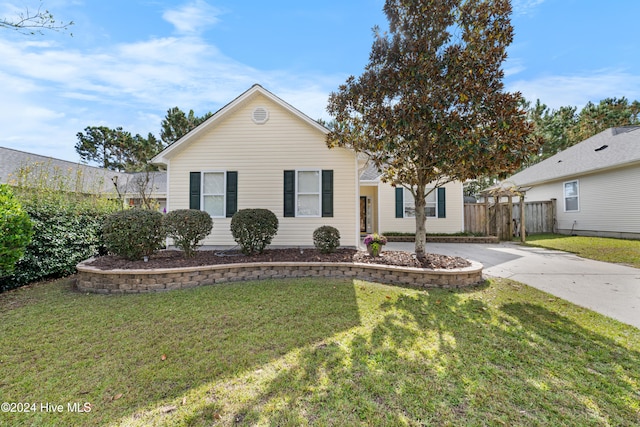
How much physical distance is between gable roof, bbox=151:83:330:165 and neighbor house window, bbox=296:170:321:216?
61.5 inches

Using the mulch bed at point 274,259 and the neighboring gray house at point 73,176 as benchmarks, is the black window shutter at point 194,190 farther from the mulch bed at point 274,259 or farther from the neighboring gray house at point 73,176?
the neighboring gray house at point 73,176

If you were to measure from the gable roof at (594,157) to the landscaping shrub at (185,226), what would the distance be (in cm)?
1628

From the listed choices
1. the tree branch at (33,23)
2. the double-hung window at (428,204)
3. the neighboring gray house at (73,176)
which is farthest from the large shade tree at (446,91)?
the neighboring gray house at (73,176)

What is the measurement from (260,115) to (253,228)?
4.40m

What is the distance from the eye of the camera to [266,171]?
8.79m

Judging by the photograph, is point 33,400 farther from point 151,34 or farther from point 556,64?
point 556,64

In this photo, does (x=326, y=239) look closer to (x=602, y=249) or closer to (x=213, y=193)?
(x=213, y=193)

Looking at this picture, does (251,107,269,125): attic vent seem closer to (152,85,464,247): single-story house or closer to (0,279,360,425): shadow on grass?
(152,85,464,247): single-story house

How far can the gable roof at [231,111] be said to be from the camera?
8422 millimetres

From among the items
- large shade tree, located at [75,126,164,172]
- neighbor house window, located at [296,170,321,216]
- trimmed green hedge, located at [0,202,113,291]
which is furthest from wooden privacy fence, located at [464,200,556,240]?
large shade tree, located at [75,126,164,172]

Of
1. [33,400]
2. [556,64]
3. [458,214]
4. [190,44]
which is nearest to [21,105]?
[190,44]

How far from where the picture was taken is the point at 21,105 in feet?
28.9

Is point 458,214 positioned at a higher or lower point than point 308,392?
higher

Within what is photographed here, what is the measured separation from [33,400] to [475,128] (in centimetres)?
748
